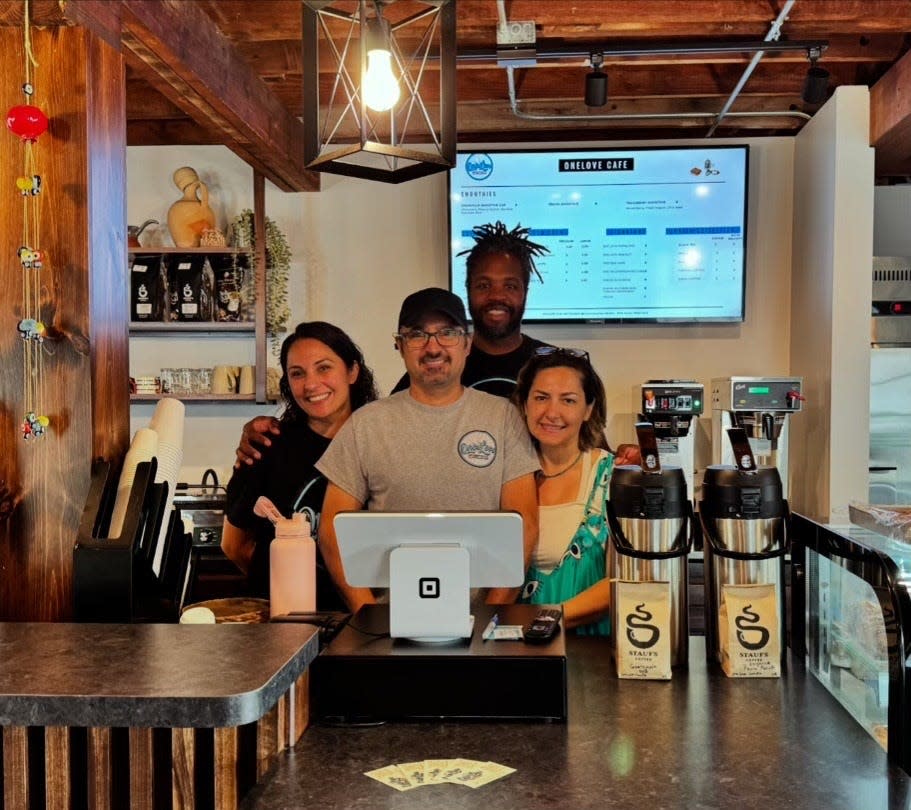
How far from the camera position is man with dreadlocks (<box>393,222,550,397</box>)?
4.12 m

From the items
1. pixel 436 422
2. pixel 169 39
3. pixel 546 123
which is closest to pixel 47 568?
pixel 436 422

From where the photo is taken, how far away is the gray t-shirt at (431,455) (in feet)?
9.21

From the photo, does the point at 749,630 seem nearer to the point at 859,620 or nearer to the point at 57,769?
the point at 859,620

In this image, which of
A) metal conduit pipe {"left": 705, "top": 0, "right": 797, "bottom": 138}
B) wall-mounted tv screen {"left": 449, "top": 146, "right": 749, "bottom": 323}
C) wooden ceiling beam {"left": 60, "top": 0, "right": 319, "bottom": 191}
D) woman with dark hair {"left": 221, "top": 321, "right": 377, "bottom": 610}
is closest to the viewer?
wooden ceiling beam {"left": 60, "top": 0, "right": 319, "bottom": 191}

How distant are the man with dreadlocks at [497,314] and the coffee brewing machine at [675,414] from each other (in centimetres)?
64

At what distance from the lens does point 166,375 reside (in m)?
5.06

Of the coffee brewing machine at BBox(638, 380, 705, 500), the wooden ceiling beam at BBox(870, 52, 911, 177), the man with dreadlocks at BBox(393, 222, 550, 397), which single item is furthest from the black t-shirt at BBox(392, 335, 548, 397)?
the wooden ceiling beam at BBox(870, 52, 911, 177)

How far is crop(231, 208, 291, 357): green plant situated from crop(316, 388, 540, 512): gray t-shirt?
7.65ft

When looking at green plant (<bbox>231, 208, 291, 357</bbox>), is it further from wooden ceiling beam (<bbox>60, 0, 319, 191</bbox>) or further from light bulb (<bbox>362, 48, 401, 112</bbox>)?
light bulb (<bbox>362, 48, 401, 112</bbox>)

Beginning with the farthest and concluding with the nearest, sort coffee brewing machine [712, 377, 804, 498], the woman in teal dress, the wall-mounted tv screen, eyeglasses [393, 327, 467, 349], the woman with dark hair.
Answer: the wall-mounted tv screen < coffee brewing machine [712, 377, 804, 498] < the woman with dark hair < eyeglasses [393, 327, 467, 349] < the woman in teal dress

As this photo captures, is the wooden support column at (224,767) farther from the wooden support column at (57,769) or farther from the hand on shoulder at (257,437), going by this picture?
the hand on shoulder at (257,437)

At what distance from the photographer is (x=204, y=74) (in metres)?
3.34

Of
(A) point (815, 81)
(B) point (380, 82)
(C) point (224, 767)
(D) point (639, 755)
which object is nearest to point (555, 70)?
(A) point (815, 81)

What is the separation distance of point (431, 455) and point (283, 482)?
734 mm
